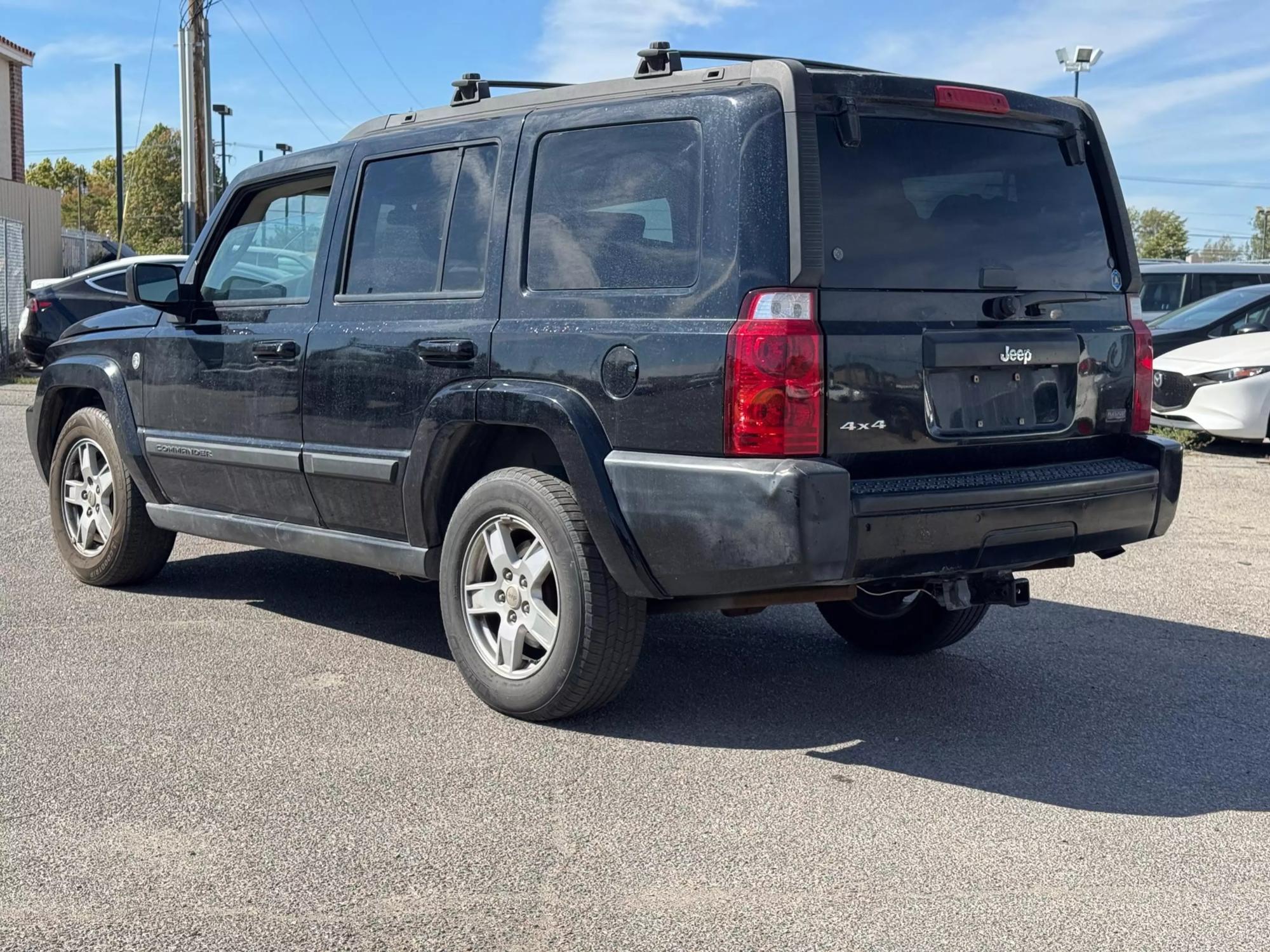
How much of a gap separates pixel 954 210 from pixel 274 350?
8.83 ft

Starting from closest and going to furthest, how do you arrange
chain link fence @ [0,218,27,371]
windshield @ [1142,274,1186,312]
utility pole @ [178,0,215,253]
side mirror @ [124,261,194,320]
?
side mirror @ [124,261,194,320], windshield @ [1142,274,1186,312], chain link fence @ [0,218,27,371], utility pole @ [178,0,215,253]

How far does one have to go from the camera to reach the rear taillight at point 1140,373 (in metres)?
4.89

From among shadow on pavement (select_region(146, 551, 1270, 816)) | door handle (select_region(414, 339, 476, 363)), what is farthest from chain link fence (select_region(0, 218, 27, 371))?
door handle (select_region(414, 339, 476, 363))

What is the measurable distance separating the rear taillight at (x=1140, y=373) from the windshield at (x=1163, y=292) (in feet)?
46.0

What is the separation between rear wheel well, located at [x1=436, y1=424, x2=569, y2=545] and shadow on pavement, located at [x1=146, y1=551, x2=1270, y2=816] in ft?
2.85

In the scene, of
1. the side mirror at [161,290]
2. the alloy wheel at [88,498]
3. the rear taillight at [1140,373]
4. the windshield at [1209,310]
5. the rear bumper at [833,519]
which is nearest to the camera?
the rear bumper at [833,519]

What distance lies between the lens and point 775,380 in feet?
13.1

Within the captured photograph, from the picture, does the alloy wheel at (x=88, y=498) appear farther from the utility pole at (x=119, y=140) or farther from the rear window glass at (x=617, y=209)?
the utility pole at (x=119, y=140)

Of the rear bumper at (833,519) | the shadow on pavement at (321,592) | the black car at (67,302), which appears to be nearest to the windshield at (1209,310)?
the shadow on pavement at (321,592)

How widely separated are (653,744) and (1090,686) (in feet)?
6.00

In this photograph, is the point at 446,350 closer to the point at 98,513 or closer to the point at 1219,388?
the point at 98,513

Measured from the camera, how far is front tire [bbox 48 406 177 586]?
21.2 feet

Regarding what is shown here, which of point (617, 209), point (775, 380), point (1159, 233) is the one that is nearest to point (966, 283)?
point (775, 380)

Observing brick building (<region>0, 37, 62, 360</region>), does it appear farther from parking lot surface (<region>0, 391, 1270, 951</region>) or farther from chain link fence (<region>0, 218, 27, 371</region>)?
parking lot surface (<region>0, 391, 1270, 951</region>)
